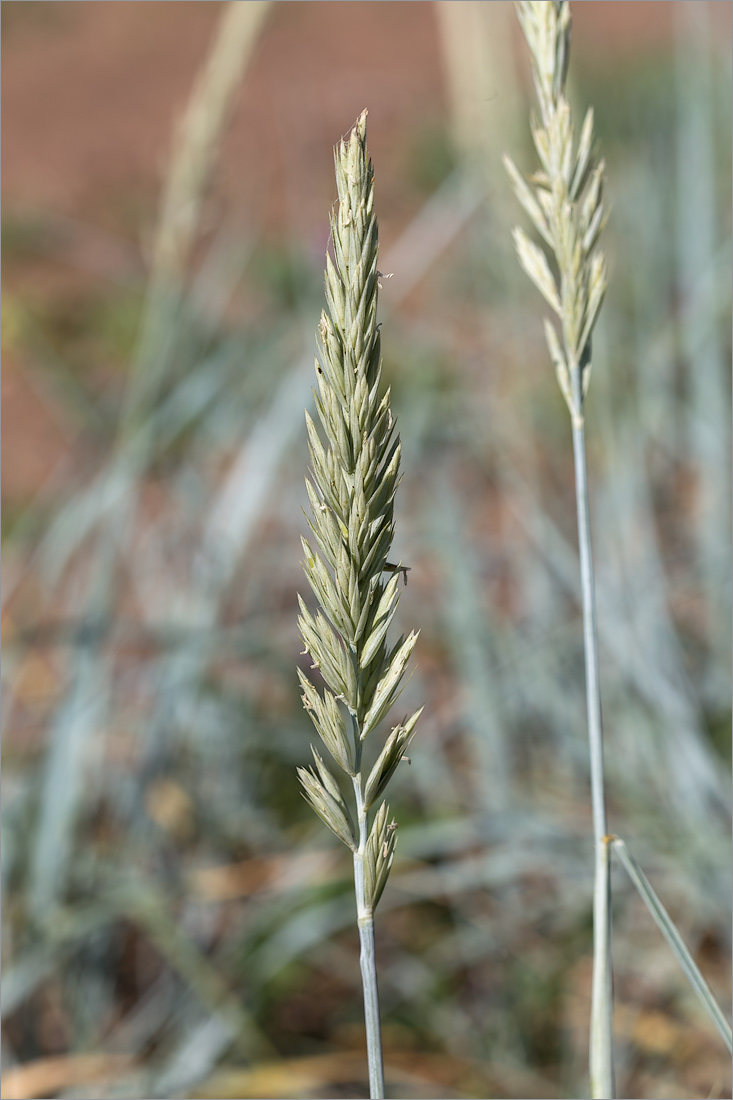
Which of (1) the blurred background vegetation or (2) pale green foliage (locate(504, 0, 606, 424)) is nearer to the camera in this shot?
(2) pale green foliage (locate(504, 0, 606, 424))

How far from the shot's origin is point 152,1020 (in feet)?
2.83

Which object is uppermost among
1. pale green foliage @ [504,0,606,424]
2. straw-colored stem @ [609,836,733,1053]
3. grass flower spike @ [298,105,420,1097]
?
pale green foliage @ [504,0,606,424]

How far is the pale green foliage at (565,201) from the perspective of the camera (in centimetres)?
34

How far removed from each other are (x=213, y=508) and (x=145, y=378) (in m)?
0.24

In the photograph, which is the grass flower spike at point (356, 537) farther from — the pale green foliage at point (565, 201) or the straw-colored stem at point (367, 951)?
the pale green foliage at point (565, 201)

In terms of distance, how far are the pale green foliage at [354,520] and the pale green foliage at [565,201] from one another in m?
0.10

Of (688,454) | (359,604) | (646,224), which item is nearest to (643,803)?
(688,454)

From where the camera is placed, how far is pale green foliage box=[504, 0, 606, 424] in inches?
13.2

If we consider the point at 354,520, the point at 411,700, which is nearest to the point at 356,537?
the point at 354,520

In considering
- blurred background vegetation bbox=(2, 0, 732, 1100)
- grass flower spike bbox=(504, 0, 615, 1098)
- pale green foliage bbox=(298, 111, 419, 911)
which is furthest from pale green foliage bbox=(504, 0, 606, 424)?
blurred background vegetation bbox=(2, 0, 732, 1100)

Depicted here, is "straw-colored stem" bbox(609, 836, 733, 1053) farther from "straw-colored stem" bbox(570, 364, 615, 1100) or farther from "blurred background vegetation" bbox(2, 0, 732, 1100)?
"blurred background vegetation" bbox(2, 0, 732, 1100)

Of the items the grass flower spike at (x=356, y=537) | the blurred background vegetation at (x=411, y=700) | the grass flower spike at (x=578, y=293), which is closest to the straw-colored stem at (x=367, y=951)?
the grass flower spike at (x=356, y=537)

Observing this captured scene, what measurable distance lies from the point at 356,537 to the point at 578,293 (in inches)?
5.6

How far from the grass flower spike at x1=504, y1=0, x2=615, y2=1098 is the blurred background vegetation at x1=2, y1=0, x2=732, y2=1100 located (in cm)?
44
